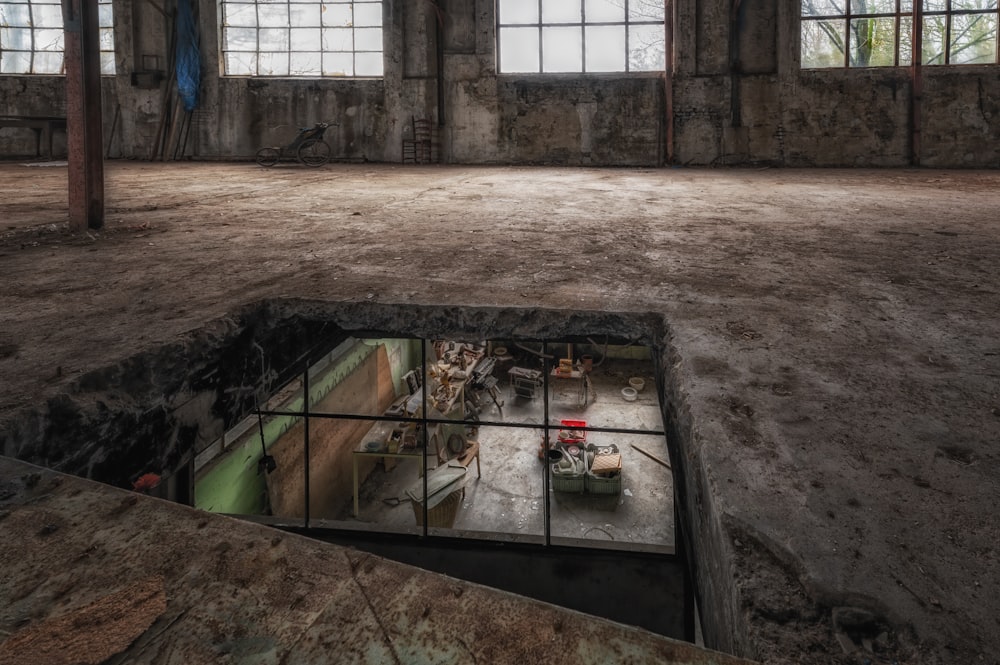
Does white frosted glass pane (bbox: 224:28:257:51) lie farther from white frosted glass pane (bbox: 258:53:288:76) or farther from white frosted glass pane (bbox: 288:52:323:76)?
white frosted glass pane (bbox: 288:52:323:76)

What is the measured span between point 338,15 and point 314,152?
252cm

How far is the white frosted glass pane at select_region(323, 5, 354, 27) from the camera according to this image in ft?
37.6

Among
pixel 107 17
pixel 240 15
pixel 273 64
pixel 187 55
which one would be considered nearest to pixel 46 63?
pixel 107 17

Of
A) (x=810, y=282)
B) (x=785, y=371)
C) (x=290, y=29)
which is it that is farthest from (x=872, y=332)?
(x=290, y=29)

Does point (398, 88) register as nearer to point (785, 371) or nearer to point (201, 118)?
point (201, 118)

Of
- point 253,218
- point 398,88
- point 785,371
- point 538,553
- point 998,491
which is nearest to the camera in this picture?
point 998,491

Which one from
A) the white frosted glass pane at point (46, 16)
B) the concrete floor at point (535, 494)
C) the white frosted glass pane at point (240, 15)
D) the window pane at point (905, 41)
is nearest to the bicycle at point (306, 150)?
the white frosted glass pane at point (240, 15)

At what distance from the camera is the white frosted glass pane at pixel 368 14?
1134cm

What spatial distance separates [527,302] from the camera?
89.9 inches

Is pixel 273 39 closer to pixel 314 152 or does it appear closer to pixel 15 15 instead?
pixel 314 152

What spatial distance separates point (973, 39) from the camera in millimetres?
10047

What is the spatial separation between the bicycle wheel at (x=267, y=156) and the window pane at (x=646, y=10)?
20.9 feet

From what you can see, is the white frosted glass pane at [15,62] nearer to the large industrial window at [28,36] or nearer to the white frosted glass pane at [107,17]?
the large industrial window at [28,36]

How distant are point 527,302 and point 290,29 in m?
11.5
